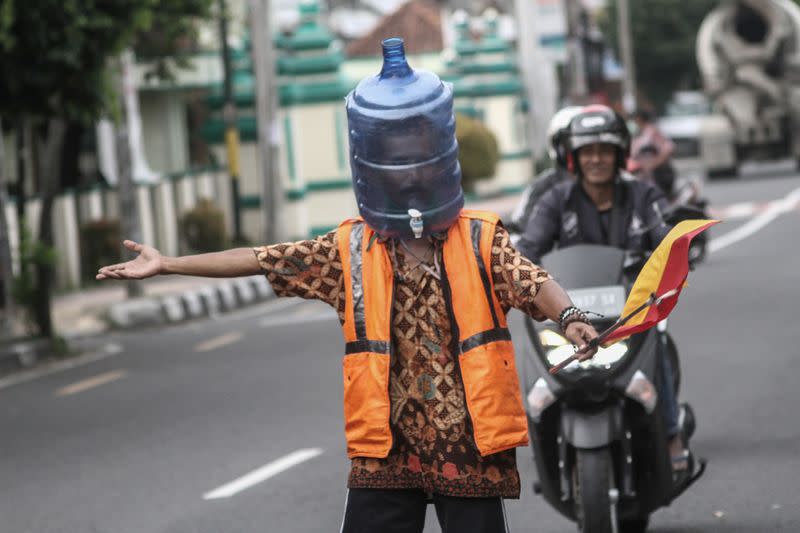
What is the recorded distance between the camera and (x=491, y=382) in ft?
16.1

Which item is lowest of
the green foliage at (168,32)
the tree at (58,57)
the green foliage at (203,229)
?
the green foliage at (203,229)

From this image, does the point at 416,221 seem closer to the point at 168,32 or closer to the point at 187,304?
the point at 187,304

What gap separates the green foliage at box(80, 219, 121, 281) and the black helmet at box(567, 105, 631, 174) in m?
17.4

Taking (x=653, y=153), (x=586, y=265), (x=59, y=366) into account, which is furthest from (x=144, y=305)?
(x=586, y=265)

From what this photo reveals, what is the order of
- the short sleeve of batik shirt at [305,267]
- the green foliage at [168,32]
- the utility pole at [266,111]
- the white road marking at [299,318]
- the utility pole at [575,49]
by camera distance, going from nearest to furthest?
the short sleeve of batik shirt at [305,267] < the white road marking at [299,318] < the green foliage at [168,32] < the utility pole at [266,111] < the utility pole at [575,49]

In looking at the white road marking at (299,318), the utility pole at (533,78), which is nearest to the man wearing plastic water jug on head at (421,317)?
the white road marking at (299,318)

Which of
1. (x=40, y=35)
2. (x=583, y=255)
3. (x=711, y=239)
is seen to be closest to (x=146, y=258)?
(x=583, y=255)

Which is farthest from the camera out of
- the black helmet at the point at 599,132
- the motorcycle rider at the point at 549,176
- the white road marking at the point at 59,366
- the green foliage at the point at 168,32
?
the green foliage at the point at 168,32

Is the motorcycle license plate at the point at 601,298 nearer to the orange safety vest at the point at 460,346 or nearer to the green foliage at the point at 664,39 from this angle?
the orange safety vest at the point at 460,346

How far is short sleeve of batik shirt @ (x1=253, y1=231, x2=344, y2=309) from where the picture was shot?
5.11m

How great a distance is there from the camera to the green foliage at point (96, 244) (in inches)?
957

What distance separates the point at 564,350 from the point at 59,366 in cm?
967

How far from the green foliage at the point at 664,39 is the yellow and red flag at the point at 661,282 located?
261ft

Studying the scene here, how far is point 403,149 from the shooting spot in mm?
4902
